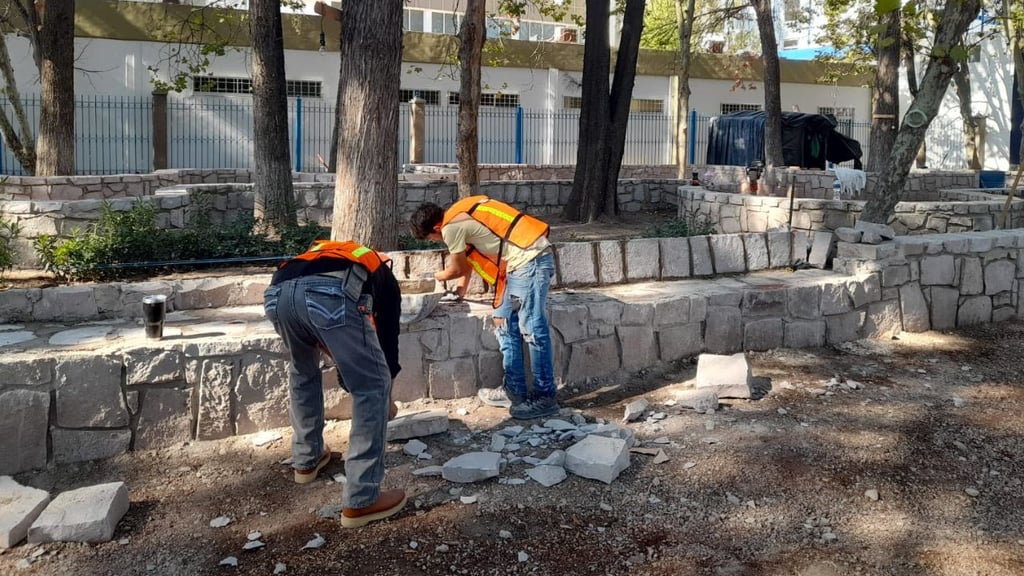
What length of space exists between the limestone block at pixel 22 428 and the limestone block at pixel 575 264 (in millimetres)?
3653

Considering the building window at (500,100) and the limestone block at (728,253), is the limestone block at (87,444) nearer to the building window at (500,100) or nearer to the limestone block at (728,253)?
the limestone block at (728,253)

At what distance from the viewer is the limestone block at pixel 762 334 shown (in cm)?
725

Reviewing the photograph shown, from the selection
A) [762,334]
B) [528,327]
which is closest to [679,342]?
[762,334]

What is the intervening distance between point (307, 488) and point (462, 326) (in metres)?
1.60

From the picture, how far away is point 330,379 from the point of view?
573 cm

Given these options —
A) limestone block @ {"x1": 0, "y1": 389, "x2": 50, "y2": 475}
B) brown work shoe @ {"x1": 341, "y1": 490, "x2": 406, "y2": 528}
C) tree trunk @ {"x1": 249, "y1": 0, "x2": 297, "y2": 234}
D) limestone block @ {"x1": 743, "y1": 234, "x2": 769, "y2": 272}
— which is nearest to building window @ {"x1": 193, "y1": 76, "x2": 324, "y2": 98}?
tree trunk @ {"x1": 249, "y1": 0, "x2": 297, "y2": 234}

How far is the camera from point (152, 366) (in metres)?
5.25

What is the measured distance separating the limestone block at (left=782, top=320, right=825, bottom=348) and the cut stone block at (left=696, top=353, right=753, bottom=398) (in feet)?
3.71

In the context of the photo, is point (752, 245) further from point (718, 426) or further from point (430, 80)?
point (430, 80)

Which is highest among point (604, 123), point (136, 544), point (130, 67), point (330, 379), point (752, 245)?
point (130, 67)

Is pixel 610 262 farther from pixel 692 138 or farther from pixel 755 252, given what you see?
pixel 692 138

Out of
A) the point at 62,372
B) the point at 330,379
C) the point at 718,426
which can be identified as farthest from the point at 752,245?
the point at 62,372

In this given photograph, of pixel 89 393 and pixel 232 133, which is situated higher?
pixel 232 133

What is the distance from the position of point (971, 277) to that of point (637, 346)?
3.30 m
